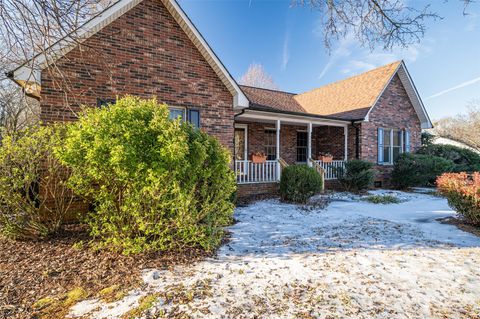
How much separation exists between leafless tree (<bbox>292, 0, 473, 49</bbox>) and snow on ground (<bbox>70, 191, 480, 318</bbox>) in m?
3.85

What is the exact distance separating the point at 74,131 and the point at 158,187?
1.55 meters

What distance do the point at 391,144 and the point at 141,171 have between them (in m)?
13.6

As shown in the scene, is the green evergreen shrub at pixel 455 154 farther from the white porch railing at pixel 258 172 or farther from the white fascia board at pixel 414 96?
the white porch railing at pixel 258 172

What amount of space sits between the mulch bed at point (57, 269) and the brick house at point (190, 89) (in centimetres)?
236

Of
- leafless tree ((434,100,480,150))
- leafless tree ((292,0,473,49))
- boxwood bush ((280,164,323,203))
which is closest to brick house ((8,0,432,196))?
boxwood bush ((280,164,323,203))

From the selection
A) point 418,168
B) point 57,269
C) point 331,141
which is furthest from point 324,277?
point 331,141

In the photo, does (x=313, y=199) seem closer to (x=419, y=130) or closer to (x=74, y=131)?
(x=74, y=131)

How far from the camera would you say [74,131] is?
370cm

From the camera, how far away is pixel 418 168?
11.5 m

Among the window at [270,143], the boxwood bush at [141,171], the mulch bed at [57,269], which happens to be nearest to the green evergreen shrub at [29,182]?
the mulch bed at [57,269]

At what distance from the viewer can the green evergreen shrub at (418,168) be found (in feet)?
37.7

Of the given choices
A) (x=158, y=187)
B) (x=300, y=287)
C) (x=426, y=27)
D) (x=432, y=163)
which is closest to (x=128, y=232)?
(x=158, y=187)

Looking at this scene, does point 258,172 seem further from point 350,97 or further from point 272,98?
point 350,97

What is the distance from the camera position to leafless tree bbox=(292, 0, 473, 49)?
4.48 metres
